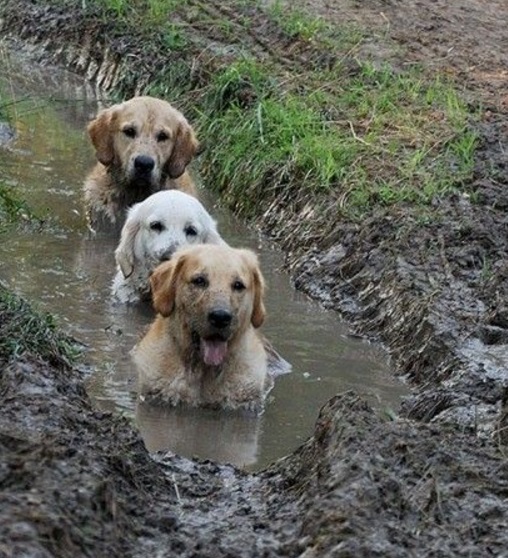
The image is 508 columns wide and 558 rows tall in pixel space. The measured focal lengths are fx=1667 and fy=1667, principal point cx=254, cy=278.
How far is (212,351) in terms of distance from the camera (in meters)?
9.09

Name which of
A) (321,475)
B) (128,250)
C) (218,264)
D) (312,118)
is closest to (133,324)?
(128,250)

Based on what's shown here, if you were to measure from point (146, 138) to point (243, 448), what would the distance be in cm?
501

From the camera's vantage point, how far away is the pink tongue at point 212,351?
908 centimetres

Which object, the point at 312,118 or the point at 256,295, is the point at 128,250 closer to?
the point at 256,295

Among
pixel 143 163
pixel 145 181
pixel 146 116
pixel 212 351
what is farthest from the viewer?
pixel 146 116

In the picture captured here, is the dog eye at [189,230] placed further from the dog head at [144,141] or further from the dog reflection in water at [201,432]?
the dog reflection in water at [201,432]

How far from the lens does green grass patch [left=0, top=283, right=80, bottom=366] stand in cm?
808

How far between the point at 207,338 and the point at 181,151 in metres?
4.21

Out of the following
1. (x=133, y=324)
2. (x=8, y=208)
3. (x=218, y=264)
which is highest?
(x=218, y=264)

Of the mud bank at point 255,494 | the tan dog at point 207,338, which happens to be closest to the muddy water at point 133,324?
the tan dog at point 207,338

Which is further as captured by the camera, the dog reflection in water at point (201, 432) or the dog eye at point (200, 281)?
the dog eye at point (200, 281)

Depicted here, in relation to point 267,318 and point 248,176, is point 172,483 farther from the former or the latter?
point 248,176

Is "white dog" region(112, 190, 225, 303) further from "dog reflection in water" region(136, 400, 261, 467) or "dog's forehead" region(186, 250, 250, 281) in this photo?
"dog reflection in water" region(136, 400, 261, 467)

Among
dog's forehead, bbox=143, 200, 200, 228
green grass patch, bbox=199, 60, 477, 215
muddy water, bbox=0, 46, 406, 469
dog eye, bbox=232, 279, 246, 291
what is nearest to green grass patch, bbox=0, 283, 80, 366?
muddy water, bbox=0, 46, 406, 469
